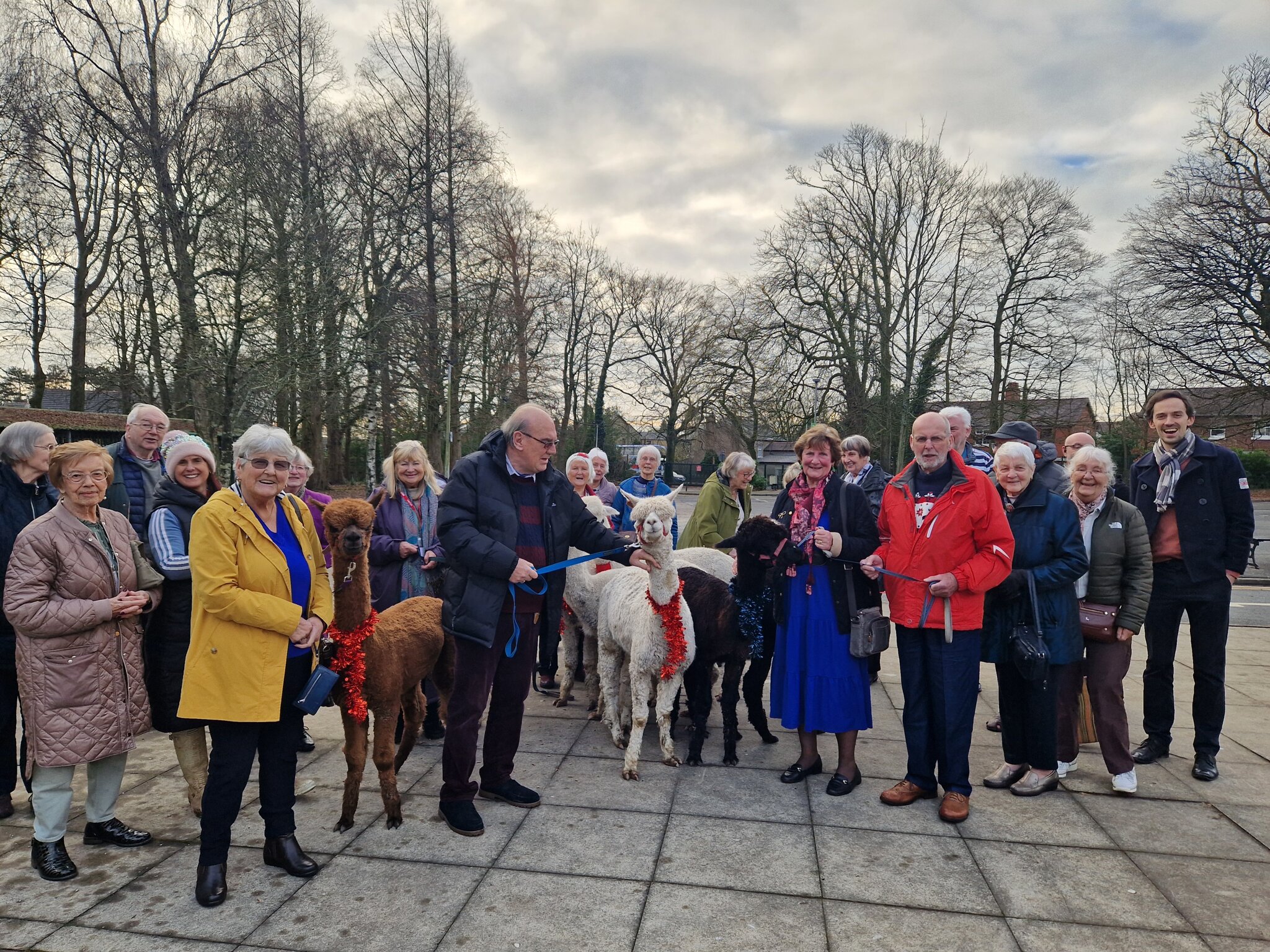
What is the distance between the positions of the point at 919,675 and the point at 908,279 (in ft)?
78.5

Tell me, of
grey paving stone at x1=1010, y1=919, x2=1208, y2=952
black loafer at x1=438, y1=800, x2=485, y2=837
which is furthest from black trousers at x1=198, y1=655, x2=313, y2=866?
grey paving stone at x1=1010, y1=919, x2=1208, y2=952

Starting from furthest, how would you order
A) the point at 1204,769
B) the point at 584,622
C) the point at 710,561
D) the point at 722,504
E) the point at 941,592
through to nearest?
the point at 722,504 < the point at 710,561 < the point at 584,622 < the point at 1204,769 < the point at 941,592

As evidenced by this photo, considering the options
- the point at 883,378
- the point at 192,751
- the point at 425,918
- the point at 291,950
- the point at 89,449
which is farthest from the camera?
the point at 883,378

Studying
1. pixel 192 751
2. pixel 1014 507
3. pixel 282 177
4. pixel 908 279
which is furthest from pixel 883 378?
pixel 192 751

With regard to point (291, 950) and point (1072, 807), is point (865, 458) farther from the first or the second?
point (291, 950)

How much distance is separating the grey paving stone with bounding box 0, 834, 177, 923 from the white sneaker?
451 cm

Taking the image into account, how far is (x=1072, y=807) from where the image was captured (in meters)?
3.79

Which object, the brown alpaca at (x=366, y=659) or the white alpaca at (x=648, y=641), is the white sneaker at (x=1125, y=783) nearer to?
the white alpaca at (x=648, y=641)

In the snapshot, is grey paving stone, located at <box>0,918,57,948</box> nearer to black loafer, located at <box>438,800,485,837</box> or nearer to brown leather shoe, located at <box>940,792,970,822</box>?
black loafer, located at <box>438,800,485,837</box>

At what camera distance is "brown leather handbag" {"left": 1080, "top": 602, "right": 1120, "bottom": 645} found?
160 inches

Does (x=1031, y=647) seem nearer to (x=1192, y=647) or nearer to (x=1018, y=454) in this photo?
(x=1018, y=454)

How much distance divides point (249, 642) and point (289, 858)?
3.11 feet

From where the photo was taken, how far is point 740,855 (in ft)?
10.6

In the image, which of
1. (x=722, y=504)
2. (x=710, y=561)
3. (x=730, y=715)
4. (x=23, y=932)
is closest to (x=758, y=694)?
(x=730, y=715)
